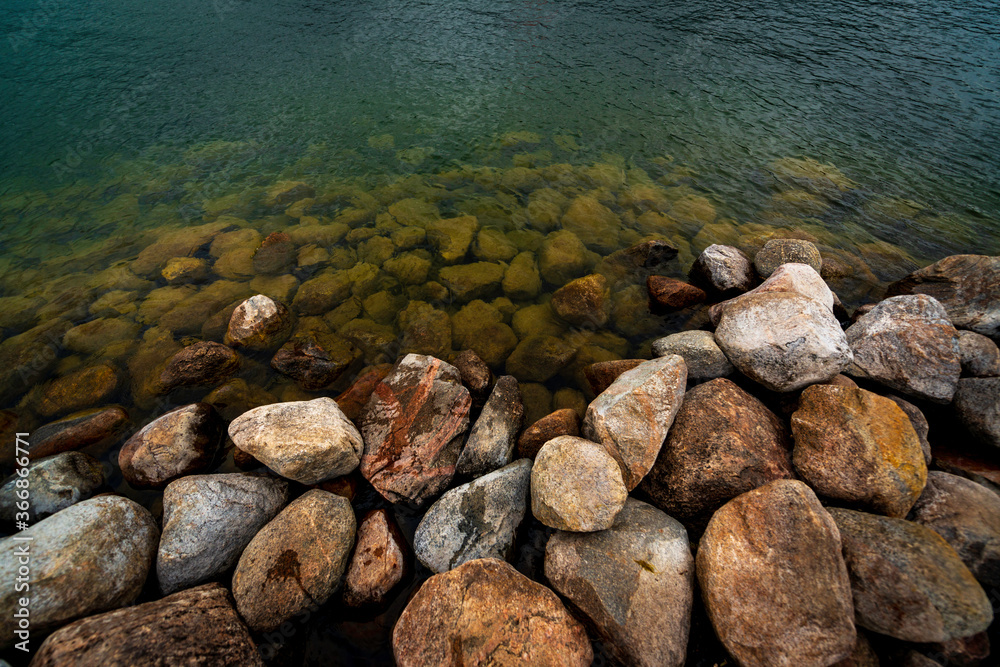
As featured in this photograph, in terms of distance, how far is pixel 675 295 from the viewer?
6055 mm

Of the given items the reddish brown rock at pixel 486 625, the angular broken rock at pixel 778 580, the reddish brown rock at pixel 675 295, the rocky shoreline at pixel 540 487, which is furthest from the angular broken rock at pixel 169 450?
the reddish brown rock at pixel 675 295

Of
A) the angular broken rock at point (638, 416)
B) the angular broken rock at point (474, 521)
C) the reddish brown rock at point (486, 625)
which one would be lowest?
the angular broken rock at point (474, 521)

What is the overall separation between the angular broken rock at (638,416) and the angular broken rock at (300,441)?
→ 2568 mm

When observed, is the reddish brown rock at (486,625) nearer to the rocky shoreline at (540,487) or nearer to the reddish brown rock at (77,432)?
the rocky shoreline at (540,487)

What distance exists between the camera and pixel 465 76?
14180 mm

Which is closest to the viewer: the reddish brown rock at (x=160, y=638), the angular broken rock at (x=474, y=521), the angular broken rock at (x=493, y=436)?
the reddish brown rock at (x=160, y=638)

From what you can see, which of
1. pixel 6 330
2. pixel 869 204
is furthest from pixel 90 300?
pixel 869 204

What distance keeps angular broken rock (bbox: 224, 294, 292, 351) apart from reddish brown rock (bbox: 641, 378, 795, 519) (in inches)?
212

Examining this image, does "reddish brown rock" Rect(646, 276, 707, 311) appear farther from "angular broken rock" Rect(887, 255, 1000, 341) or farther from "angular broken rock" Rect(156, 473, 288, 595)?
"angular broken rock" Rect(156, 473, 288, 595)

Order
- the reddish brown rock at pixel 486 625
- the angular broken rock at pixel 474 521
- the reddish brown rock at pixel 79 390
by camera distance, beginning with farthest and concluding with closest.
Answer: the reddish brown rock at pixel 79 390
the angular broken rock at pixel 474 521
the reddish brown rock at pixel 486 625

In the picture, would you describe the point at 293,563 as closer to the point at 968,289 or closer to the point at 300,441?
the point at 300,441

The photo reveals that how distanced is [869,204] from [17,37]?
3285 cm

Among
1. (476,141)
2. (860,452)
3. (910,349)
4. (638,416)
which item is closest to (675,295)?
(910,349)

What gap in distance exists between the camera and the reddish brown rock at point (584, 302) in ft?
19.9
